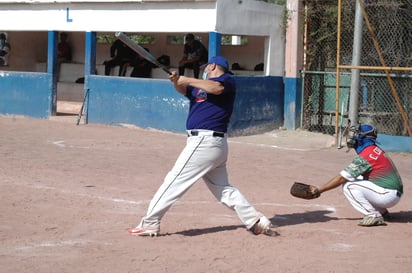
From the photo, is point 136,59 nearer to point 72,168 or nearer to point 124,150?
point 124,150

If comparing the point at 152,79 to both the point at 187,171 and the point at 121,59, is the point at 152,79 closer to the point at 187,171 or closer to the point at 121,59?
the point at 121,59

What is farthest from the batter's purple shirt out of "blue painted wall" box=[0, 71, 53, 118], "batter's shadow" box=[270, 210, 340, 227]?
"blue painted wall" box=[0, 71, 53, 118]

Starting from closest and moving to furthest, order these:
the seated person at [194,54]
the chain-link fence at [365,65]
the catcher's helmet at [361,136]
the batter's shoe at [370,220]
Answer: the batter's shoe at [370,220], the catcher's helmet at [361,136], the chain-link fence at [365,65], the seated person at [194,54]

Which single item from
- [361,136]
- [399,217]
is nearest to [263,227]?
[361,136]

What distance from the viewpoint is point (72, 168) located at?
11336 mm

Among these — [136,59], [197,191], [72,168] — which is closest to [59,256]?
[197,191]

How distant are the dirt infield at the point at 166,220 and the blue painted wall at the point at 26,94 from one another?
562cm

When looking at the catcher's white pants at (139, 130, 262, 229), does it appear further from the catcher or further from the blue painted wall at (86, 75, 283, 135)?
the blue painted wall at (86, 75, 283, 135)

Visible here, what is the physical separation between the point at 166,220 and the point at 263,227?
1250 mm

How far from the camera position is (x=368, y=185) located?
801 centimetres

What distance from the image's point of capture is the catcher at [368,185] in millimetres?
7980

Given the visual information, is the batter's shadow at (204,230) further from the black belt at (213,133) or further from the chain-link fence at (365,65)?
the chain-link fence at (365,65)

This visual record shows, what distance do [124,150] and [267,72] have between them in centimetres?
586

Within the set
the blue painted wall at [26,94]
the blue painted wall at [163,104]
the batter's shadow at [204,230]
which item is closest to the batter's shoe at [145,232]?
the batter's shadow at [204,230]
